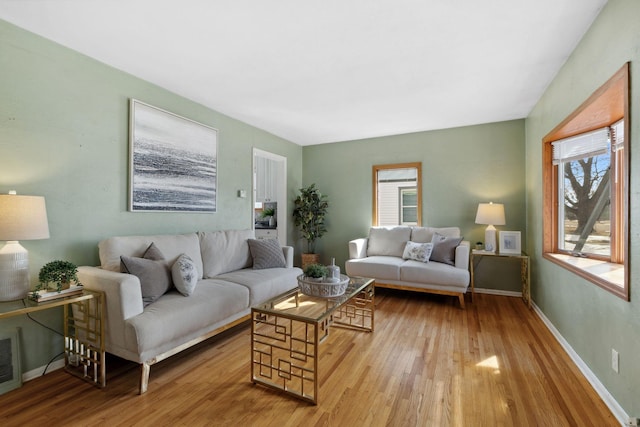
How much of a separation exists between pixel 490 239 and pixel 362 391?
9.54 ft

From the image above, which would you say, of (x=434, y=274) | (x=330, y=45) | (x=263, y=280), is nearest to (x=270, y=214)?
(x=263, y=280)

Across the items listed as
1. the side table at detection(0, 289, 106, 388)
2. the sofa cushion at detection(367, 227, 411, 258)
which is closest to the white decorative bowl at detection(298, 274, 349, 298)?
the side table at detection(0, 289, 106, 388)

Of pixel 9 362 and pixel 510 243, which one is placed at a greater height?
pixel 510 243

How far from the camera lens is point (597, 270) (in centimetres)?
209

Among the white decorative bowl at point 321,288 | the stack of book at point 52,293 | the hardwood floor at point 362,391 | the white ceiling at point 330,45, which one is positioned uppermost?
the white ceiling at point 330,45

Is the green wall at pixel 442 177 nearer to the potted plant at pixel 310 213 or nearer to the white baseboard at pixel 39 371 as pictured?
the potted plant at pixel 310 213

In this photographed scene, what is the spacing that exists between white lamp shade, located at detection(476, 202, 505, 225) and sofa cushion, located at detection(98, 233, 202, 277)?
350 cm

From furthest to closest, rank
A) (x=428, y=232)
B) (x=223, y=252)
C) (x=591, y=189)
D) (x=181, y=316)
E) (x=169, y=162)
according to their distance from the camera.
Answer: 1. (x=428, y=232)
2. (x=223, y=252)
3. (x=169, y=162)
4. (x=591, y=189)
5. (x=181, y=316)

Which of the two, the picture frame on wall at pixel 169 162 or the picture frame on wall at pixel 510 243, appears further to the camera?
the picture frame on wall at pixel 510 243

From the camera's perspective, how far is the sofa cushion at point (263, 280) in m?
2.75

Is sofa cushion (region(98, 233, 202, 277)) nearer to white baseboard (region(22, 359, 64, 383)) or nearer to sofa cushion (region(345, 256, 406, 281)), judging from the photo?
white baseboard (region(22, 359, 64, 383))

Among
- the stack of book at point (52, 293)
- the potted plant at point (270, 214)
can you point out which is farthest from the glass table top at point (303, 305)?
the potted plant at point (270, 214)

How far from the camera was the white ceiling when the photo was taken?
1.86 meters

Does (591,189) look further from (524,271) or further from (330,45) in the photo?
(330,45)
